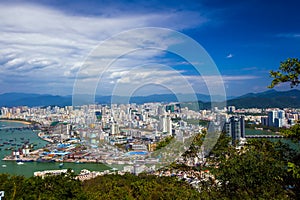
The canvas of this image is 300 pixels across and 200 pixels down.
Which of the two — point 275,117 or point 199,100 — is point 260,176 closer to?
point 199,100

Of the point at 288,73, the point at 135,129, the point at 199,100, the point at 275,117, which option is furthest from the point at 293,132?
the point at 275,117

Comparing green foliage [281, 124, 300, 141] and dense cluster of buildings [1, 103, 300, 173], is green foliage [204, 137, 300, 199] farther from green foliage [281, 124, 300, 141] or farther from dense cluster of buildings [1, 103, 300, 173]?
dense cluster of buildings [1, 103, 300, 173]

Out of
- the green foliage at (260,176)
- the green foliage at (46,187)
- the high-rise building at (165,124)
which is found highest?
the high-rise building at (165,124)

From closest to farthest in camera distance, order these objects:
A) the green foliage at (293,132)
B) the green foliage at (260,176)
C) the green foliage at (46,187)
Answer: the green foliage at (293,132) → the green foliage at (260,176) → the green foliage at (46,187)

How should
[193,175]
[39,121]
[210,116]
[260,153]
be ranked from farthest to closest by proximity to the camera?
[39,121] → [210,116] → [193,175] → [260,153]

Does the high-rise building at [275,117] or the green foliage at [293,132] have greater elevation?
the green foliage at [293,132]

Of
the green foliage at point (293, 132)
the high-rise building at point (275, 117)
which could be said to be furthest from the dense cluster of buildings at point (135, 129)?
the high-rise building at point (275, 117)

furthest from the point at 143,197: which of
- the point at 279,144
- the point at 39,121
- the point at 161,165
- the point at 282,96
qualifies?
Answer: the point at 39,121

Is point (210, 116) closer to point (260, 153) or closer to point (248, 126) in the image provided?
point (260, 153)

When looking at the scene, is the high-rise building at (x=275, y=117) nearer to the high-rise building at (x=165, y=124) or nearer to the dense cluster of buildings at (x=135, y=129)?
the dense cluster of buildings at (x=135, y=129)
